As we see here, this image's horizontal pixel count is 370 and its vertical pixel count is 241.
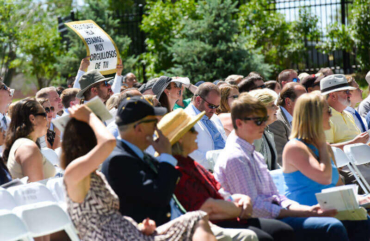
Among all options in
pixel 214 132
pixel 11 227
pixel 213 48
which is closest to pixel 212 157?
pixel 214 132

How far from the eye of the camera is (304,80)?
28.8 feet

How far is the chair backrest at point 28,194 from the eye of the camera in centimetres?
395

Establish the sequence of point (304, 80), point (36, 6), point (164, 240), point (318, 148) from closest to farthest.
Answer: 1. point (164, 240)
2. point (318, 148)
3. point (304, 80)
4. point (36, 6)

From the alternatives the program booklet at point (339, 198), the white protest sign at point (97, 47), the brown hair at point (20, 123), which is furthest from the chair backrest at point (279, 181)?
the white protest sign at point (97, 47)

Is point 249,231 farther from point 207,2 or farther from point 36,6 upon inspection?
point 36,6

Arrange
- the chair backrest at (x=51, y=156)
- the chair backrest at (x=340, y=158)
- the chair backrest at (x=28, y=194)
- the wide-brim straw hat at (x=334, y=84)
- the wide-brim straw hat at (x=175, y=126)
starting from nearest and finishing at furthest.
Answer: the wide-brim straw hat at (x=175, y=126), the chair backrest at (x=28, y=194), the chair backrest at (x=51, y=156), the chair backrest at (x=340, y=158), the wide-brim straw hat at (x=334, y=84)

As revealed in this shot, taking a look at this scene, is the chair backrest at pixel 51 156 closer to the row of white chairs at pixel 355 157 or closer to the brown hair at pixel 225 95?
the brown hair at pixel 225 95

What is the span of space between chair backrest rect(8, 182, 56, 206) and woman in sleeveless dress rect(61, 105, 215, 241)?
751 mm

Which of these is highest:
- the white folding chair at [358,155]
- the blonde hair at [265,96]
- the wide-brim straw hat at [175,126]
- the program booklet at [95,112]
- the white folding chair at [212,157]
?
the program booklet at [95,112]

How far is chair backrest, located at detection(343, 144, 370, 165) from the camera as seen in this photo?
19.6 feet

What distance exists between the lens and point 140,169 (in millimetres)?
3395

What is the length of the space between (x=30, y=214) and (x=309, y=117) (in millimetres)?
2460

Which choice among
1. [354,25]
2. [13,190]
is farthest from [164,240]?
[354,25]

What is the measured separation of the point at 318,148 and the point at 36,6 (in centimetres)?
2297
